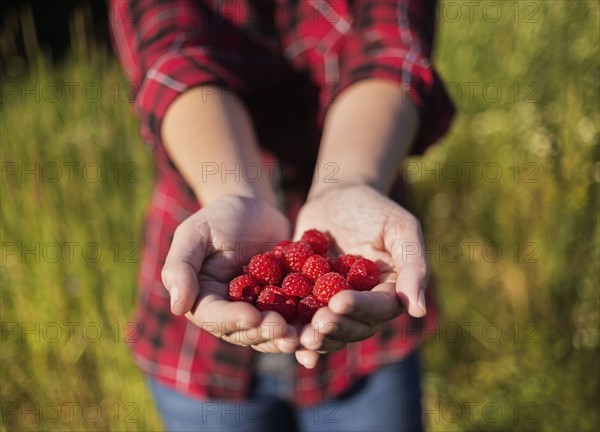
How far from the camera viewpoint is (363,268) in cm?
107

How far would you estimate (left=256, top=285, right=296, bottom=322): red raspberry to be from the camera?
1.06m

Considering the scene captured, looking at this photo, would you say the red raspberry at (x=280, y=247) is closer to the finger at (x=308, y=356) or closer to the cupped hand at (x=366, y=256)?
the cupped hand at (x=366, y=256)

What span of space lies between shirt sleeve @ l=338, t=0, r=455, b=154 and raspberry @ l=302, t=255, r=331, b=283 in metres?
0.35

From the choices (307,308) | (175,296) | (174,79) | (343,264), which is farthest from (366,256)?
(174,79)

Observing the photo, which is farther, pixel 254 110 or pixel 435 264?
→ pixel 435 264

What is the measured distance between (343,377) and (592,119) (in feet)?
3.57

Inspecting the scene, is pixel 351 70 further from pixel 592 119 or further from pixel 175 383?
pixel 592 119

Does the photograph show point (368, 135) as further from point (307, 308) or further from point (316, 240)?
point (307, 308)

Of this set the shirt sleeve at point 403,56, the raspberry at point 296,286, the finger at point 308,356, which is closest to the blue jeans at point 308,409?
the raspberry at point 296,286

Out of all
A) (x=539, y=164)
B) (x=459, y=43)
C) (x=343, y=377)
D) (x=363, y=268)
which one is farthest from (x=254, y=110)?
(x=459, y=43)

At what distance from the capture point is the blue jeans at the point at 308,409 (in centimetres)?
128

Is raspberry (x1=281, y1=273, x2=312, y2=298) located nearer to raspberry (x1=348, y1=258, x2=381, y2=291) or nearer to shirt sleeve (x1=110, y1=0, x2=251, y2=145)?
raspberry (x1=348, y1=258, x2=381, y2=291)

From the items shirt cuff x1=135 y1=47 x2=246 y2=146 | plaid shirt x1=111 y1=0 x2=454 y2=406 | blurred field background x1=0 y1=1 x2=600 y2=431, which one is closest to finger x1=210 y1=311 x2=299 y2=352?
plaid shirt x1=111 y1=0 x2=454 y2=406

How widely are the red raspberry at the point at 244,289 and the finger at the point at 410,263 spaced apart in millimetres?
238
